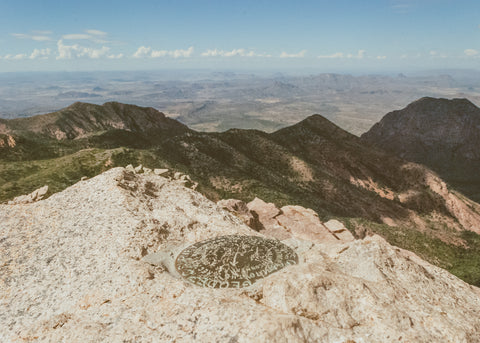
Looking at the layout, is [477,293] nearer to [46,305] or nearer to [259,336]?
[259,336]

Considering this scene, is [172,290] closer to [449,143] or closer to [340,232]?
[340,232]

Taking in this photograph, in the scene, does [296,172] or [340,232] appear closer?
[340,232]

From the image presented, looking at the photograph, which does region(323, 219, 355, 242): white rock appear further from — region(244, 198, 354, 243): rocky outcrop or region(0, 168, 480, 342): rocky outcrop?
region(0, 168, 480, 342): rocky outcrop

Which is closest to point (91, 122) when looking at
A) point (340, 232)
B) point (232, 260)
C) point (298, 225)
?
point (298, 225)

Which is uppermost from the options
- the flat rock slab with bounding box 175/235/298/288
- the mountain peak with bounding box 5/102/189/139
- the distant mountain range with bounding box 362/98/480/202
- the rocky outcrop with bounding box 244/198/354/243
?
the flat rock slab with bounding box 175/235/298/288

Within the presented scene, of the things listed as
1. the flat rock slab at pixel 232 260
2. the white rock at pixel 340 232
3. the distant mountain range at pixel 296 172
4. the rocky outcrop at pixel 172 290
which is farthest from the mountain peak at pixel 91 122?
the flat rock slab at pixel 232 260

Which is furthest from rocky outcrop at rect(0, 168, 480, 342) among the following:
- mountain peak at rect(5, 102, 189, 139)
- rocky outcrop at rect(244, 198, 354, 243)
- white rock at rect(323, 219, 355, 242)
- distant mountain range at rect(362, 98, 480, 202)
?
distant mountain range at rect(362, 98, 480, 202)

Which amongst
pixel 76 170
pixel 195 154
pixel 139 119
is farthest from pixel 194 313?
pixel 139 119
